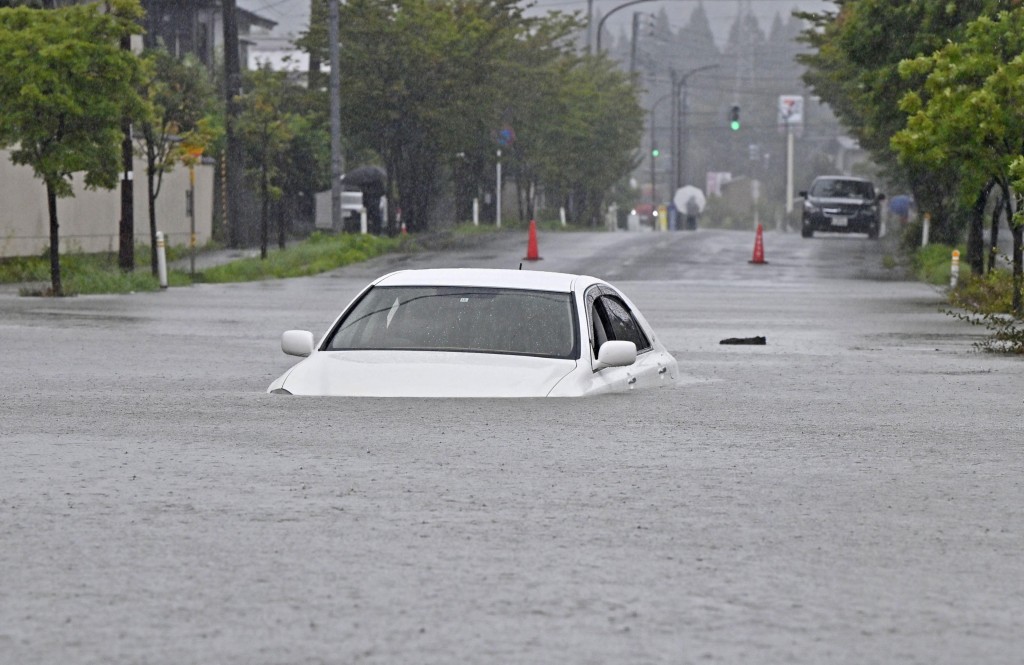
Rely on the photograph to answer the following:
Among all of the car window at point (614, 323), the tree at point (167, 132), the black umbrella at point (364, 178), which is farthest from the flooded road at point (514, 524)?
the black umbrella at point (364, 178)

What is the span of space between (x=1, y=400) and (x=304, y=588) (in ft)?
25.4

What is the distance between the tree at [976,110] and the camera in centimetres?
2712

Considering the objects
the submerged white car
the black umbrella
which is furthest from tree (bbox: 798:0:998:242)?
the black umbrella

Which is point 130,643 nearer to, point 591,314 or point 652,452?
point 652,452

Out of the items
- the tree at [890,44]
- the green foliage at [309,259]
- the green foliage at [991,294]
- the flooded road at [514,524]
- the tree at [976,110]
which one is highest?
the tree at [890,44]

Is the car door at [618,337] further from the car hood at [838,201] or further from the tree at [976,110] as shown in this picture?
the car hood at [838,201]

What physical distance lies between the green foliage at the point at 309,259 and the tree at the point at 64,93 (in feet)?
26.7

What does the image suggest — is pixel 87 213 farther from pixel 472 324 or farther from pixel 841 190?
pixel 472 324

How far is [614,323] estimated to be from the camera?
13.3 m

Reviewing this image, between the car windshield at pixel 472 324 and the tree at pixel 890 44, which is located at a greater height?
the tree at pixel 890 44

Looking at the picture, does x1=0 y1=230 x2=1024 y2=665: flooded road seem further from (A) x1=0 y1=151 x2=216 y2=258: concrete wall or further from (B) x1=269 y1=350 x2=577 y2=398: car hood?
(A) x1=0 y1=151 x2=216 y2=258: concrete wall

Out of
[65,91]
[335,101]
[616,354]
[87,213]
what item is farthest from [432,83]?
[616,354]

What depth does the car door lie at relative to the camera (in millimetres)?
→ 12688

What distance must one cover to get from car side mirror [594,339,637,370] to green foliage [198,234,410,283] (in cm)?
2897
